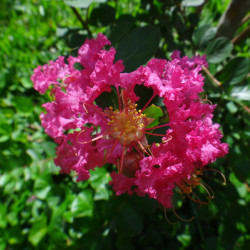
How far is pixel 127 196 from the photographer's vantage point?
1.09 metres

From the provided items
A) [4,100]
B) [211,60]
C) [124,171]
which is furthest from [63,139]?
[4,100]

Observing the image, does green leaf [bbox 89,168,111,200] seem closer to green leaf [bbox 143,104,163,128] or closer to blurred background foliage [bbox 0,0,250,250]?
blurred background foliage [bbox 0,0,250,250]

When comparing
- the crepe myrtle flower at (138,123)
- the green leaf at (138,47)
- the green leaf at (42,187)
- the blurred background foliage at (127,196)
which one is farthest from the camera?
the green leaf at (42,187)

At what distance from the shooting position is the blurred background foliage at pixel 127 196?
2.87 feet

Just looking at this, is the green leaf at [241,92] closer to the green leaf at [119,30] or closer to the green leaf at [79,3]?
the green leaf at [119,30]

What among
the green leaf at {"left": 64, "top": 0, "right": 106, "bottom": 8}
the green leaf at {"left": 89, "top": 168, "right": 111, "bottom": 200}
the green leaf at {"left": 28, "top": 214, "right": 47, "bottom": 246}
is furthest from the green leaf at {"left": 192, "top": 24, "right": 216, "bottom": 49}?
the green leaf at {"left": 28, "top": 214, "right": 47, "bottom": 246}

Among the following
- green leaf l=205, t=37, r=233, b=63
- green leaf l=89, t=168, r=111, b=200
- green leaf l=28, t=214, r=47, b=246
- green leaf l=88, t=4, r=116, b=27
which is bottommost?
green leaf l=28, t=214, r=47, b=246

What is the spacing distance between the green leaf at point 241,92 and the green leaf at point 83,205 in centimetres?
73

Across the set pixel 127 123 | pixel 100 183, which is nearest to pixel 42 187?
pixel 100 183

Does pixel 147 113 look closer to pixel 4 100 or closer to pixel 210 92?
pixel 210 92

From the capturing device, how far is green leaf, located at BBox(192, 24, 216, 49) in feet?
3.17

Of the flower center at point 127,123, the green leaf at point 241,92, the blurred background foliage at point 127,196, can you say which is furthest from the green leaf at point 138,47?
the green leaf at point 241,92

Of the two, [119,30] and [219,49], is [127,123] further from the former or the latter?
[219,49]

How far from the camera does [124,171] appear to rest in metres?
0.63
